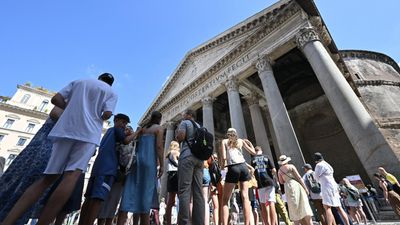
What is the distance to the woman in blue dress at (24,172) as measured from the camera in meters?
2.28

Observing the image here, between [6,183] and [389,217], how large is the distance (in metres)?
8.17

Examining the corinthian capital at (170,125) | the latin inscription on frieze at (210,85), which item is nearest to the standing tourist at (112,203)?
the latin inscription on frieze at (210,85)

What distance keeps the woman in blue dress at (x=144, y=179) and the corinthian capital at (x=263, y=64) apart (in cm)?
893

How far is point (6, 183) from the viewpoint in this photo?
7.75 ft

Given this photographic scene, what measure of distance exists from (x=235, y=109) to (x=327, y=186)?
24.2 feet

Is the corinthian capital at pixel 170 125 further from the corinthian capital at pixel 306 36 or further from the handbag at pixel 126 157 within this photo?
the handbag at pixel 126 157

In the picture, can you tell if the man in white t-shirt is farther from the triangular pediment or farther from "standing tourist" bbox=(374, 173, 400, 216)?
the triangular pediment

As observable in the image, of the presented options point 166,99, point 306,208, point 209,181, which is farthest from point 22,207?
point 166,99

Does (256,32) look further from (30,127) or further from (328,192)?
(30,127)

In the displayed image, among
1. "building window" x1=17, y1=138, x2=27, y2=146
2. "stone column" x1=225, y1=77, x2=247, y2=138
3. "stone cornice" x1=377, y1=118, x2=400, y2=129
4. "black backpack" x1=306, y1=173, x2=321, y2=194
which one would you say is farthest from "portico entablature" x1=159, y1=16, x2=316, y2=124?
"building window" x1=17, y1=138, x2=27, y2=146

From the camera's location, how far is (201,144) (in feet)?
9.07

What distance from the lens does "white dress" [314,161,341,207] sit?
157 inches

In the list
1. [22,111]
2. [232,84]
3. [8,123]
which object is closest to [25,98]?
[22,111]

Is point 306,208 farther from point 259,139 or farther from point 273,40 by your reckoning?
point 273,40
